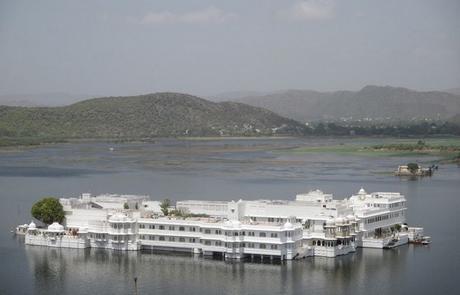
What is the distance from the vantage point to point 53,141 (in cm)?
8575

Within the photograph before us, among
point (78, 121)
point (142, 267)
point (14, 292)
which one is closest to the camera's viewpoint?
point (14, 292)

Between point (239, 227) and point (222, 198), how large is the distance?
12057mm

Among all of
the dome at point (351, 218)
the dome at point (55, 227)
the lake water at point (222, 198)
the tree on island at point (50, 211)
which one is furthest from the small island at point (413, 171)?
the dome at point (55, 227)

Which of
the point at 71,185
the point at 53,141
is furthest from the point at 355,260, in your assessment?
the point at 53,141

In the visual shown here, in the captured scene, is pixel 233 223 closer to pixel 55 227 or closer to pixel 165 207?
pixel 165 207

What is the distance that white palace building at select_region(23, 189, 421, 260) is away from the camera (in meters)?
22.6

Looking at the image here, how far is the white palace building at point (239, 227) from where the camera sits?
2259cm

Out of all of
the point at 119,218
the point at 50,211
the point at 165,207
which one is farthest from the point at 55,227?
the point at 165,207

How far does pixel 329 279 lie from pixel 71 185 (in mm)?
22427

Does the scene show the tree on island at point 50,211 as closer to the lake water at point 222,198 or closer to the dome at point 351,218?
the lake water at point 222,198

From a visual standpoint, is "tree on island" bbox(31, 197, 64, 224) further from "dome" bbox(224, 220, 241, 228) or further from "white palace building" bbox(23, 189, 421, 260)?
"dome" bbox(224, 220, 241, 228)

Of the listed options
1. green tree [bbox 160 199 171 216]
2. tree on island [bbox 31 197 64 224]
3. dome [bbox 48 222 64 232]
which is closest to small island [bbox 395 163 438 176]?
green tree [bbox 160 199 171 216]

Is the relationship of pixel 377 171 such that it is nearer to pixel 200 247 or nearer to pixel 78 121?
pixel 200 247

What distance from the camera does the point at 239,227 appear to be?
22609 millimetres
